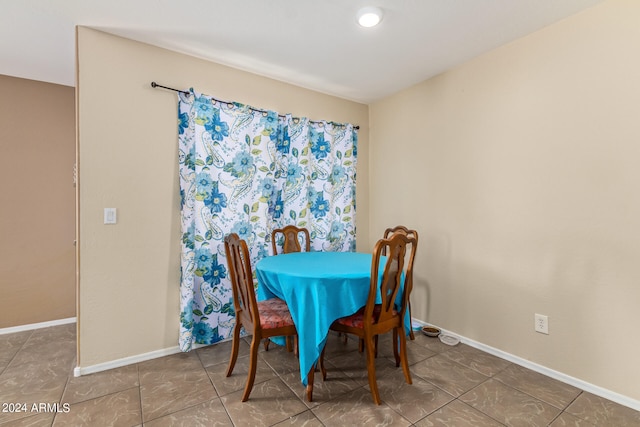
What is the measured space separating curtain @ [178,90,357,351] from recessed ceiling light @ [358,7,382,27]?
1.13 metres

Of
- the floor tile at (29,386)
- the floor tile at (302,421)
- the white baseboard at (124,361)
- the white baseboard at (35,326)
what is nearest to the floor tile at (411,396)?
the floor tile at (302,421)

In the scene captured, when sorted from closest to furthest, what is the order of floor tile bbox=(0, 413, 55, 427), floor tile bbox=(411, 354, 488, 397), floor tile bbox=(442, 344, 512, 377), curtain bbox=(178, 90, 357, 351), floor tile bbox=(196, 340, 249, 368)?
floor tile bbox=(0, 413, 55, 427) → floor tile bbox=(411, 354, 488, 397) → floor tile bbox=(442, 344, 512, 377) → floor tile bbox=(196, 340, 249, 368) → curtain bbox=(178, 90, 357, 351)

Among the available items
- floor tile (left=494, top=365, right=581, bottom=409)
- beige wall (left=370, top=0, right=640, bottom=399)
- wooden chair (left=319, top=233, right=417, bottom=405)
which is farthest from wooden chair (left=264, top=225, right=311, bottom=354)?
floor tile (left=494, top=365, right=581, bottom=409)

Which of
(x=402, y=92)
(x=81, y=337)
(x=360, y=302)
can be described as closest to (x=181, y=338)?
(x=81, y=337)

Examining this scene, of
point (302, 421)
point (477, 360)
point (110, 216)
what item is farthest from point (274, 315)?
point (477, 360)

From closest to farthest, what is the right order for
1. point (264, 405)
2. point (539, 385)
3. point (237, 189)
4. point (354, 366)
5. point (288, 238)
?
1. point (264, 405)
2. point (539, 385)
3. point (354, 366)
4. point (237, 189)
5. point (288, 238)

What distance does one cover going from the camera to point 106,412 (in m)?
1.64

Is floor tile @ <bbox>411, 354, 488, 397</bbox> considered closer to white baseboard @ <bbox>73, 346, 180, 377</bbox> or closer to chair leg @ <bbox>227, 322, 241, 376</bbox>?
chair leg @ <bbox>227, 322, 241, 376</bbox>

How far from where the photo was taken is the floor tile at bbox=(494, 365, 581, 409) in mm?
1773

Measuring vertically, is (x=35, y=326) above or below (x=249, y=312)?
below

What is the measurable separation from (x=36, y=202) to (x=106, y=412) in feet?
7.34

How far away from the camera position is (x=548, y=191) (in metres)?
2.04

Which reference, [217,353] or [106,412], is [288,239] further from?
[106,412]

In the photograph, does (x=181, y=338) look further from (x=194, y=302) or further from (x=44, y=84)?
(x=44, y=84)
